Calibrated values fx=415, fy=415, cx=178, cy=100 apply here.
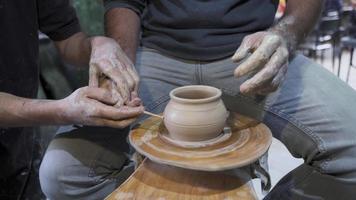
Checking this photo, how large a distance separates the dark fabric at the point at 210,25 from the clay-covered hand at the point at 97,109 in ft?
1.41

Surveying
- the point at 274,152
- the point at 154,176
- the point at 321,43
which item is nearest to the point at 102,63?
the point at 154,176

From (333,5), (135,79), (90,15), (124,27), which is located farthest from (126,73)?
(333,5)

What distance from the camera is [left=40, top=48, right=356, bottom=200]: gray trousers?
1.14 m

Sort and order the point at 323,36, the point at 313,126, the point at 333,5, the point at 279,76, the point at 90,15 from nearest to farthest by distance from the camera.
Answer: the point at 279,76 < the point at 313,126 < the point at 90,15 < the point at 323,36 < the point at 333,5

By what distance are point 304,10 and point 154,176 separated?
2.45 ft

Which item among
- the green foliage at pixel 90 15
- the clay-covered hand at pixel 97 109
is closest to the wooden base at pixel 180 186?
the clay-covered hand at pixel 97 109

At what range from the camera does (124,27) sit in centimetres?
141

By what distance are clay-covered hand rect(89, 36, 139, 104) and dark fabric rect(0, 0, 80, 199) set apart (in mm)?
323

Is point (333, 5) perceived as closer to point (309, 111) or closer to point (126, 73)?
point (309, 111)

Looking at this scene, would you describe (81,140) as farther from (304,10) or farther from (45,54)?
(45,54)

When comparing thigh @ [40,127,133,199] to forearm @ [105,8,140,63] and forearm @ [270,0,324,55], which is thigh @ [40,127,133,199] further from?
forearm @ [270,0,324,55]

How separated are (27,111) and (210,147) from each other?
1.58ft

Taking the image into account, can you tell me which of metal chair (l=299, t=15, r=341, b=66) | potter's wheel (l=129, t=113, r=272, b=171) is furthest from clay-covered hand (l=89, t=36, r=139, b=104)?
metal chair (l=299, t=15, r=341, b=66)

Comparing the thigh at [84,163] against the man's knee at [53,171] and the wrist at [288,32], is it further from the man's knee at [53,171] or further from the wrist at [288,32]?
the wrist at [288,32]
